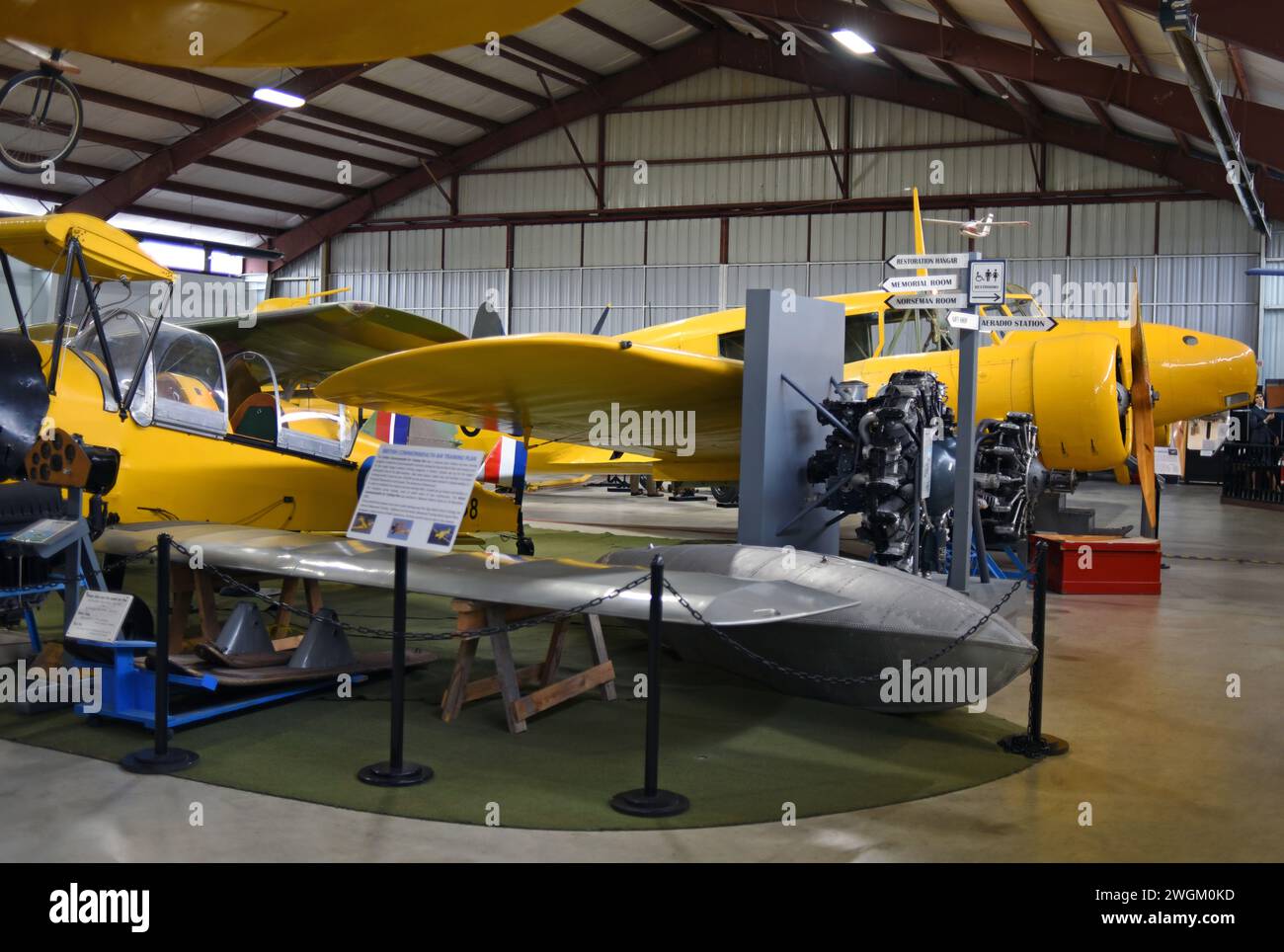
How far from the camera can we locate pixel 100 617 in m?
4.42

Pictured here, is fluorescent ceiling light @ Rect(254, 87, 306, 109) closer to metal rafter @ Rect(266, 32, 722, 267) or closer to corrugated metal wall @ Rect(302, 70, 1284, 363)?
metal rafter @ Rect(266, 32, 722, 267)

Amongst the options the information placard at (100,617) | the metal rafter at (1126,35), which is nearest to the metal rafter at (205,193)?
the metal rafter at (1126,35)

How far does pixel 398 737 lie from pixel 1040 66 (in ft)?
53.7

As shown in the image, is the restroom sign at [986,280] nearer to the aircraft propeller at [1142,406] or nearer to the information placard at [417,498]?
the information placard at [417,498]

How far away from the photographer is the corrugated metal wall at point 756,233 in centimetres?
2512

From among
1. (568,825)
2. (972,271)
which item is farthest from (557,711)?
(972,271)

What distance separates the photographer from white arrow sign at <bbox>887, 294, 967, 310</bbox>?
641cm

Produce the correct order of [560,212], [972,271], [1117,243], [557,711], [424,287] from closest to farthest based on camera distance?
1. [557,711]
2. [972,271]
3. [1117,243]
4. [560,212]
5. [424,287]

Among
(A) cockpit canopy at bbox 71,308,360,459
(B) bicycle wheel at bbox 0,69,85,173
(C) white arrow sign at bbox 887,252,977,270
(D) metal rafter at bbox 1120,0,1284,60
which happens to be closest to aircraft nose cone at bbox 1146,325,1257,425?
(D) metal rafter at bbox 1120,0,1284,60

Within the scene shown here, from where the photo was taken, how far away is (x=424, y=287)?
101 feet

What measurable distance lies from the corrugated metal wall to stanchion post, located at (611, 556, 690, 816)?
22322mm

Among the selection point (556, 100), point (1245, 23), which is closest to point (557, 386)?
point (1245, 23)
